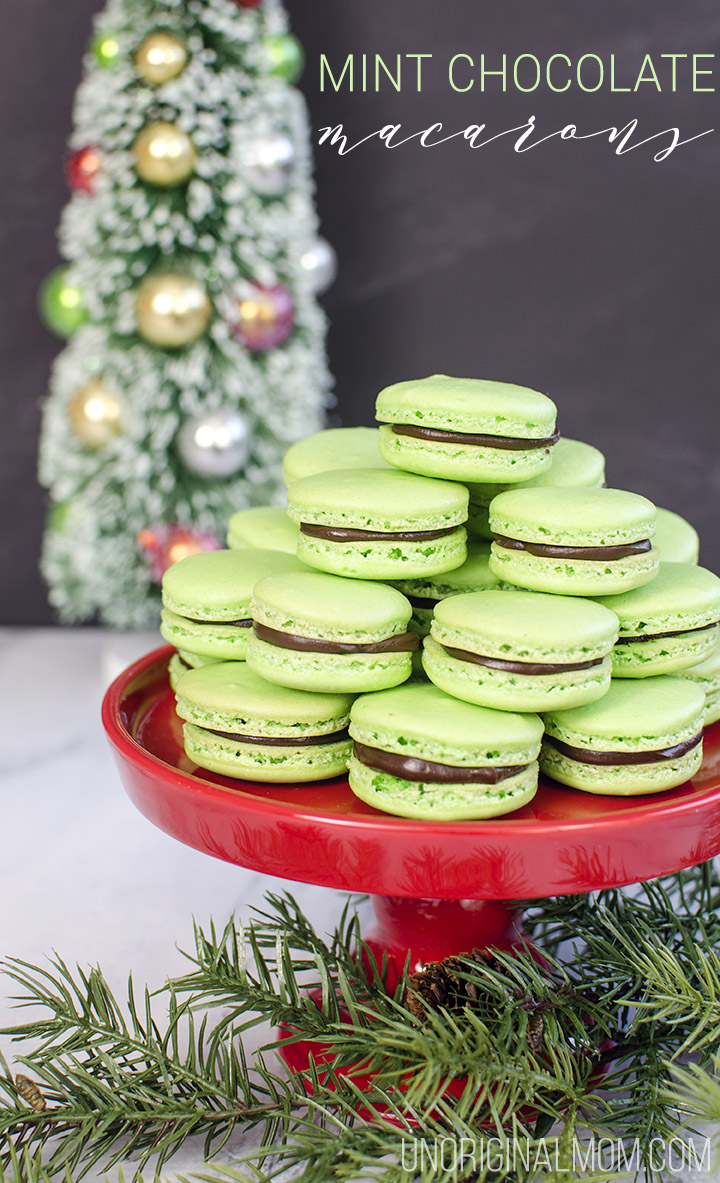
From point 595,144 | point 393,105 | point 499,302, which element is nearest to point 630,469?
point 499,302

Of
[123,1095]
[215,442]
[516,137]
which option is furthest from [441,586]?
[516,137]

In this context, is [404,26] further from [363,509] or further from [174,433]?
[363,509]

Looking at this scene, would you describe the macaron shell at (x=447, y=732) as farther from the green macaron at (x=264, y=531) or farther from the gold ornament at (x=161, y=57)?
the gold ornament at (x=161, y=57)

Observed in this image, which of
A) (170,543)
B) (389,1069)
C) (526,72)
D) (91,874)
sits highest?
(526,72)

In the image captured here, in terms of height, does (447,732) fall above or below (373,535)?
below

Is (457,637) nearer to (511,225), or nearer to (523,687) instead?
(523,687)

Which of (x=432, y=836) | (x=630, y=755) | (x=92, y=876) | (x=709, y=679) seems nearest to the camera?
(x=432, y=836)

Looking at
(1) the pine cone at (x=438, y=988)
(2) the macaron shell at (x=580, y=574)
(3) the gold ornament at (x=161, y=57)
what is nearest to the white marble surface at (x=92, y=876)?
(1) the pine cone at (x=438, y=988)
